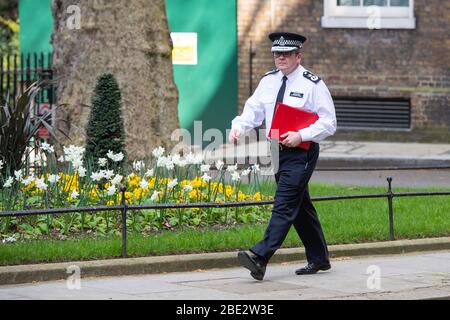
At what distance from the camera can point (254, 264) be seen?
1035 cm

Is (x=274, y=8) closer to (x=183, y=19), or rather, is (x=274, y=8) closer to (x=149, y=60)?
(x=183, y=19)

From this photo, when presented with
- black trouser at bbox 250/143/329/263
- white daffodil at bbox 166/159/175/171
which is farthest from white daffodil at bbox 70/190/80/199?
black trouser at bbox 250/143/329/263

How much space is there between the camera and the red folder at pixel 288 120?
1038 cm

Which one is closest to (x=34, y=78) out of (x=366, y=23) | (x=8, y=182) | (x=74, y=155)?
(x=74, y=155)

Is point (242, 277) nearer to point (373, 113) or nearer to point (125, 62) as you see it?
point (125, 62)

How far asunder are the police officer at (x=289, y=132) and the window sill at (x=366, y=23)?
13.4 m

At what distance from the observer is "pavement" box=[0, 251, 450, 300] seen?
9703 millimetres

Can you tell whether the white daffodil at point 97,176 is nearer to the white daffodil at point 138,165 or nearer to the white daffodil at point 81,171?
the white daffodil at point 81,171

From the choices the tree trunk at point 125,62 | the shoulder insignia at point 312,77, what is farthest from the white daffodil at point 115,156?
the shoulder insignia at point 312,77

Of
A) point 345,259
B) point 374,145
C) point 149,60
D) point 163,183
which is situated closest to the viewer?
point 345,259

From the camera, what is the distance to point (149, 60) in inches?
599

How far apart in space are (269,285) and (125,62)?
5380mm

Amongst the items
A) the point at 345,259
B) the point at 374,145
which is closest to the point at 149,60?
the point at 345,259

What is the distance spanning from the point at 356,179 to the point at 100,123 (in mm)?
6199
